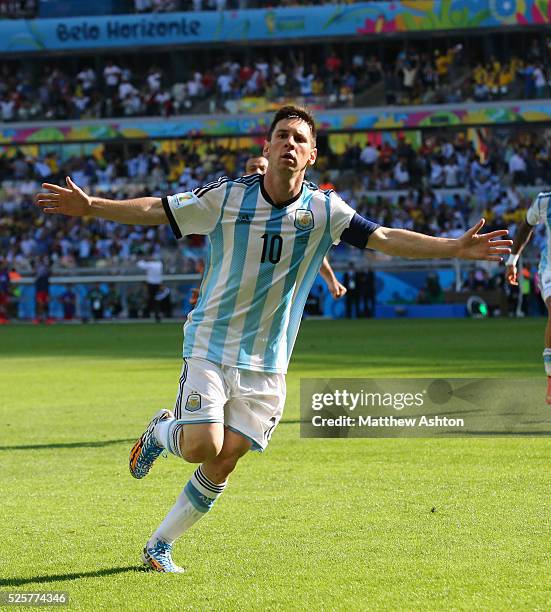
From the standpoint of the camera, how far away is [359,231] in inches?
246

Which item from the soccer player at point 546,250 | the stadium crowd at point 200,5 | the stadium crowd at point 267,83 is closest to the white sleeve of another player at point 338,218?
the soccer player at point 546,250

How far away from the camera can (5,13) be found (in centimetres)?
5325

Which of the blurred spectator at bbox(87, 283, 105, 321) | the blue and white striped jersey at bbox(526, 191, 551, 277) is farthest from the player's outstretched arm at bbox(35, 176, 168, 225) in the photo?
the blurred spectator at bbox(87, 283, 105, 321)

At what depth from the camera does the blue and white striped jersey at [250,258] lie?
20.2 ft

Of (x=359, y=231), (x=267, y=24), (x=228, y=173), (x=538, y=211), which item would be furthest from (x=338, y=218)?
(x=267, y=24)

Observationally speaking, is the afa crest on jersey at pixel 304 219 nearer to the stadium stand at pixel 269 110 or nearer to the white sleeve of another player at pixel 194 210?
the white sleeve of another player at pixel 194 210

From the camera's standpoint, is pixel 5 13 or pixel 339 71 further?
pixel 5 13

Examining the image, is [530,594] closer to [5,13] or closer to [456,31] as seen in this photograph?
[456,31]

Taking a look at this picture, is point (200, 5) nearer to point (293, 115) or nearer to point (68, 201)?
point (293, 115)

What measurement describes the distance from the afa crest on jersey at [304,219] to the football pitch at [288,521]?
1.62 meters

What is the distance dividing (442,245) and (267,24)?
44.1 meters

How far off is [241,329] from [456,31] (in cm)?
4308

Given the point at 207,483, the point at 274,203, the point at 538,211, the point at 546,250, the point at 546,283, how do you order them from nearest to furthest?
the point at 207,483, the point at 274,203, the point at 538,211, the point at 546,283, the point at 546,250

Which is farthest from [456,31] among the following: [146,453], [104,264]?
[146,453]
